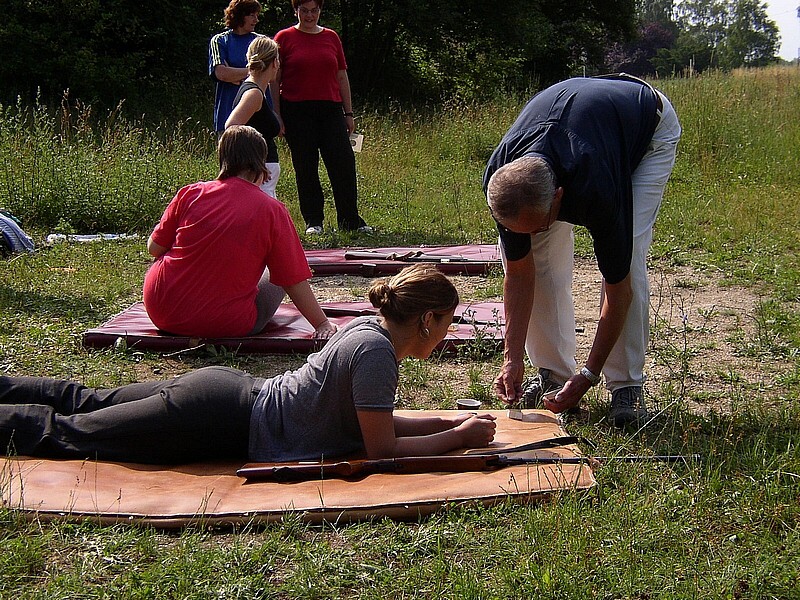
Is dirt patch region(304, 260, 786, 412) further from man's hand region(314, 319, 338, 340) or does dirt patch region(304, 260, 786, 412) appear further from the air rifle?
the air rifle

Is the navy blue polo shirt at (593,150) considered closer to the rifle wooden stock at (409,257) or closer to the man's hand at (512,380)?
the man's hand at (512,380)

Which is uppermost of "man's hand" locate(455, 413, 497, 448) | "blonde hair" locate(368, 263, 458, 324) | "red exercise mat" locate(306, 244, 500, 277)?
"blonde hair" locate(368, 263, 458, 324)

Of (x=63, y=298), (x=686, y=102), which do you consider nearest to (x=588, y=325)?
(x=63, y=298)

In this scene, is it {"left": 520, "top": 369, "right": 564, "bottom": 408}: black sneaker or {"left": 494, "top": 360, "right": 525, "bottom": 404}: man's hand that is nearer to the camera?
{"left": 494, "top": 360, "right": 525, "bottom": 404}: man's hand

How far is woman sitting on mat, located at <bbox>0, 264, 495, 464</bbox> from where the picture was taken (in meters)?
3.34

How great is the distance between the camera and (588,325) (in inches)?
235

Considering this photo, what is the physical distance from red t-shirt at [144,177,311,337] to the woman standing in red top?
3730mm

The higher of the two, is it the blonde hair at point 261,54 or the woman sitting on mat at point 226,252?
the blonde hair at point 261,54

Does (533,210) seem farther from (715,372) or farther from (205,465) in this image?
(715,372)

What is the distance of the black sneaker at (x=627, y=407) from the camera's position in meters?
4.07

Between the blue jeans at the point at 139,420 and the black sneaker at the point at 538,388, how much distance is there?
1.38m

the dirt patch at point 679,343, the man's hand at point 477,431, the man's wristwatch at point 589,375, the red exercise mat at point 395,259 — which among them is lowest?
the dirt patch at point 679,343

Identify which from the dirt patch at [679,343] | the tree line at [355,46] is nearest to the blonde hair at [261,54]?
the dirt patch at [679,343]

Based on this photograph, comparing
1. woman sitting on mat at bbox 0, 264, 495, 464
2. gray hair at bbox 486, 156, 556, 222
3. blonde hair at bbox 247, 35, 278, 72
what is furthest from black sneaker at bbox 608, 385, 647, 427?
blonde hair at bbox 247, 35, 278, 72
